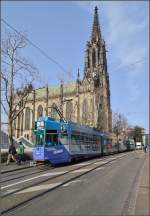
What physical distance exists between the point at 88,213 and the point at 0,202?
2.84 meters

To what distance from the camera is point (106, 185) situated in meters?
14.7

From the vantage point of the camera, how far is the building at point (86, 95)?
92.3 meters

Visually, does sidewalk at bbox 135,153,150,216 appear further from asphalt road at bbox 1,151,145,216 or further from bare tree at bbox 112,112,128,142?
bare tree at bbox 112,112,128,142

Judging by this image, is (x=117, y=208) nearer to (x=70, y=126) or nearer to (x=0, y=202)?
(x=0, y=202)

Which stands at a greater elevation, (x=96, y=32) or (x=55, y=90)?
(x=96, y=32)

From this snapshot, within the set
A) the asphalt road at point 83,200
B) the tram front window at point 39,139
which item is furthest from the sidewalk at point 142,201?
the tram front window at point 39,139

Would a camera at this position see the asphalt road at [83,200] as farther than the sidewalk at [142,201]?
No

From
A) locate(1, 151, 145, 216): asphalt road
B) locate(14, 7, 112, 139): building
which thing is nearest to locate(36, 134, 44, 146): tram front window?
locate(1, 151, 145, 216): asphalt road

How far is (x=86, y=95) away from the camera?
100000 mm

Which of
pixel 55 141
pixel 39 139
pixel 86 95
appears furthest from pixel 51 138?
pixel 86 95

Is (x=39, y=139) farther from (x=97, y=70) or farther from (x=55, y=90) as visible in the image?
(x=55, y=90)

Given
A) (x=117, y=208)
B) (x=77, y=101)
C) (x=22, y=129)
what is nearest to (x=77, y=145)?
(x=117, y=208)

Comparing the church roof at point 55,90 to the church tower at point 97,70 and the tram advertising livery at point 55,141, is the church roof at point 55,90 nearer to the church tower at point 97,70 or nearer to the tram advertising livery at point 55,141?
the church tower at point 97,70

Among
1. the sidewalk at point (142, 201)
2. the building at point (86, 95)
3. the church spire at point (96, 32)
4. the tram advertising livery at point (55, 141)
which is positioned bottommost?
the sidewalk at point (142, 201)
